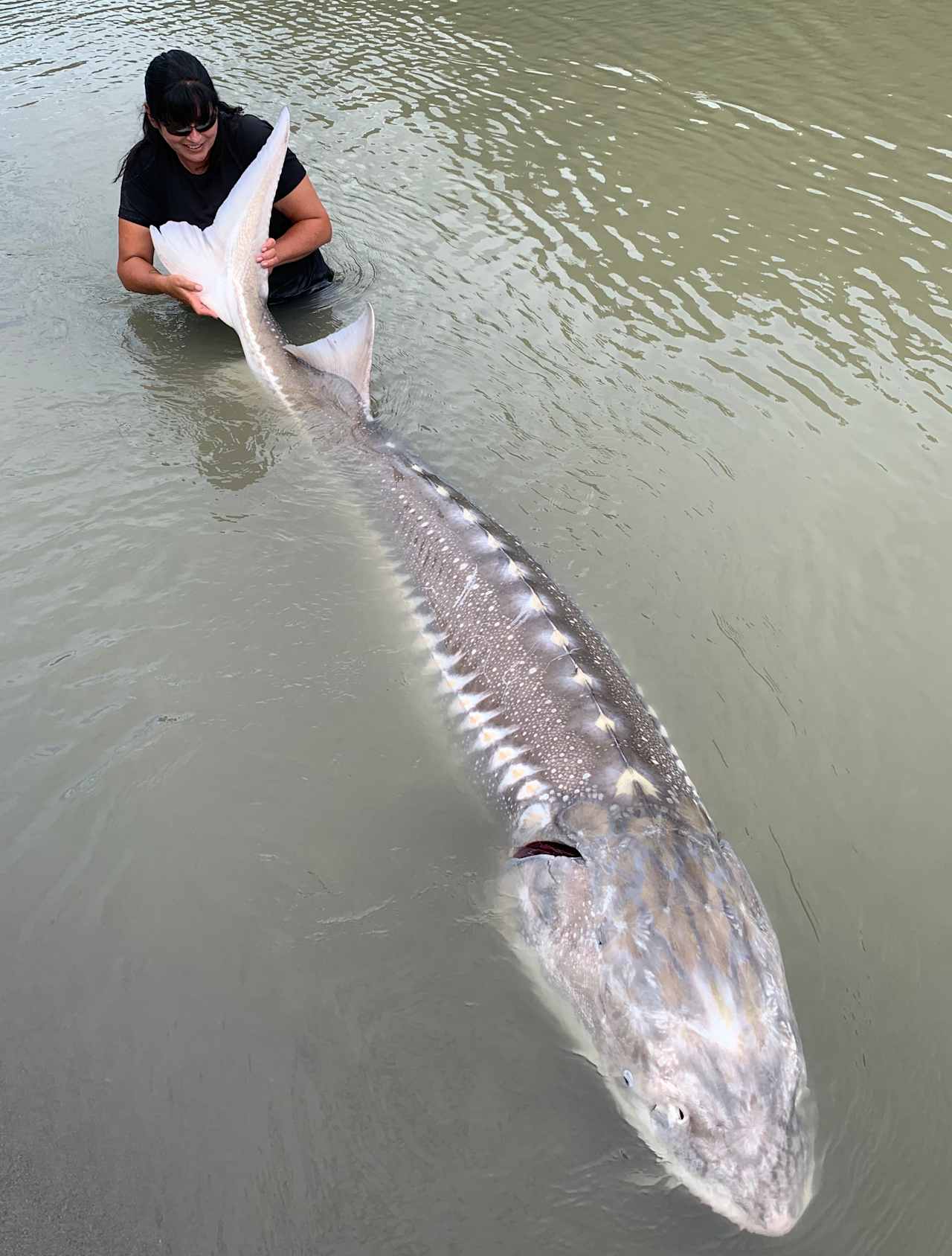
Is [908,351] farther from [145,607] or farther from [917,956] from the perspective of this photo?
[145,607]

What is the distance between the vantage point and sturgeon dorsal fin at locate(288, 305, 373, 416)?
414 centimetres

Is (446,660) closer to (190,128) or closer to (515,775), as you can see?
(515,775)

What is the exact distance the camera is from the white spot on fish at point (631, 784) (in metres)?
2.25

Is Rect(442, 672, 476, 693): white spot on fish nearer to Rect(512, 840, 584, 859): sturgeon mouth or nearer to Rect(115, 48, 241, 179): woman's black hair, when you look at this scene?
Rect(512, 840, 584, 859): sturgeon mouth

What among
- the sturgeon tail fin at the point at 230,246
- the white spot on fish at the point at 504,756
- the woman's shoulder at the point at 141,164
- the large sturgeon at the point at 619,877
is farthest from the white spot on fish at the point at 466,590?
the woman's shoulder at the point at 141,164

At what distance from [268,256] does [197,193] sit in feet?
1.71

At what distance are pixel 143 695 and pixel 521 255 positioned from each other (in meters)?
3.89

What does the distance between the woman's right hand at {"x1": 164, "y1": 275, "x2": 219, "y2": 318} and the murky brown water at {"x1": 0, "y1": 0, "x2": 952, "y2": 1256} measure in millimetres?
324

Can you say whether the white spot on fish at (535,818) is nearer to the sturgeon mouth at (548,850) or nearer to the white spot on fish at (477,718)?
the sturgeon mouth at (548,850)

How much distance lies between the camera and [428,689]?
Result: 2.97 meters

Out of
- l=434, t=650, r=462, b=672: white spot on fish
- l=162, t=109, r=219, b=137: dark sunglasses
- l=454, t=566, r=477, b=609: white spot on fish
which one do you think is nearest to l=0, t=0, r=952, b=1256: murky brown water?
l=434, t=650, r=462, b=672: white spot on fish

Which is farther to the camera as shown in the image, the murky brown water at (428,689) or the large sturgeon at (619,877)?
the murky brown water at (428,689)

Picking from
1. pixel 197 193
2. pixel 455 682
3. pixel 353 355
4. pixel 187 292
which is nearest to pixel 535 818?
pixel 455 682

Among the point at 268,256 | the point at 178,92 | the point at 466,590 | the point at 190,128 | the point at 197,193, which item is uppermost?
the point at 178,92
